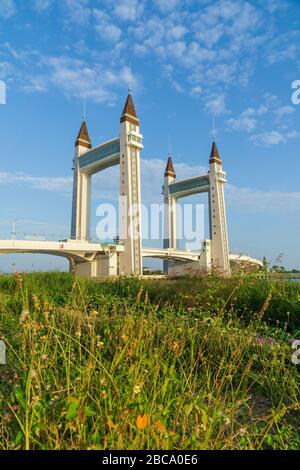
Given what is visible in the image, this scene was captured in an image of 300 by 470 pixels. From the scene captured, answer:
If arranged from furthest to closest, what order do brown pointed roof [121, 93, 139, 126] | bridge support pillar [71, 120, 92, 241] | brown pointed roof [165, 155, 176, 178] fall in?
brown pointed roof [165, 155, 176, 178] < bridge support pillar [71, 120, 92, 241] < brown pointed roof [121, 93, 139, 126]

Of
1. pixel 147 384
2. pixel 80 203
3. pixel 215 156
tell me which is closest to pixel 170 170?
pixel 215 156

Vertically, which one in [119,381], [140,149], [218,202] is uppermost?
[140,149]

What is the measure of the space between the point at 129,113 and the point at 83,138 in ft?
37.7

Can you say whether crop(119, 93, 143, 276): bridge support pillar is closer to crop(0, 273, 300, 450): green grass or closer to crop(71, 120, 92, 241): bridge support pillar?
crop(71, 120, 92, 241): bridge support pillar

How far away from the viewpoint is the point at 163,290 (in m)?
7.06

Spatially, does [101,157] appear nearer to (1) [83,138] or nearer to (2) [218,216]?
(1) [83,138]

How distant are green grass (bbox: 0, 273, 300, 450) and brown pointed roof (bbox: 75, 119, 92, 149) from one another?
47473mm

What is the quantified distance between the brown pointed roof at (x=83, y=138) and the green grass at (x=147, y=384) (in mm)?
47473

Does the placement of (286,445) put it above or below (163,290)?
below

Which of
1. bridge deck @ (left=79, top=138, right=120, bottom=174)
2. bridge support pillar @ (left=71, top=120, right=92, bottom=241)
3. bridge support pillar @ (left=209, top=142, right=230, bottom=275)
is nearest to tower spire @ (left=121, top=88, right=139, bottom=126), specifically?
bridge deck @ (left=79, top=138, right=120, bottom=174)

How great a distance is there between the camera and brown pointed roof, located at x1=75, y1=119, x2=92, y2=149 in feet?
163
